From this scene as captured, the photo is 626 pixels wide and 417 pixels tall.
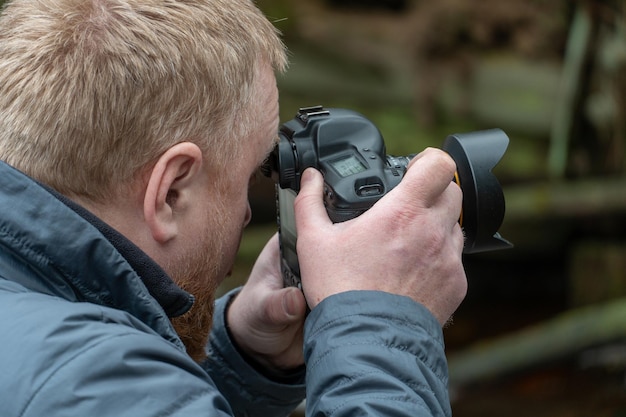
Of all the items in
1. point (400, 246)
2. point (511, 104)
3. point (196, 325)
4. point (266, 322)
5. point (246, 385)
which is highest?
point (400, 246)

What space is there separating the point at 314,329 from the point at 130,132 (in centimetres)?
47

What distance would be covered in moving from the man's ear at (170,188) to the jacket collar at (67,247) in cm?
11

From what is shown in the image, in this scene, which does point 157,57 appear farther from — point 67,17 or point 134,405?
point 134,405

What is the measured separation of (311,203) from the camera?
1818 mm

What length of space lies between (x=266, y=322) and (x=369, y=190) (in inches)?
22.0

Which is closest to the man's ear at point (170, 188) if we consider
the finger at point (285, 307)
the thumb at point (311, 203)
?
the thumb at point (311, 203)

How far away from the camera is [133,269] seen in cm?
160

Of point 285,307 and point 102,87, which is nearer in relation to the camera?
point 102,87

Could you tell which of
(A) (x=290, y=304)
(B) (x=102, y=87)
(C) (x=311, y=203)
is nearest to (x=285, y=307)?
(A) (x=290, y=304)

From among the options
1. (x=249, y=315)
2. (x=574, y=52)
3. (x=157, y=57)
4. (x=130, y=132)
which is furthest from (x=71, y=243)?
(x=574, y=52)

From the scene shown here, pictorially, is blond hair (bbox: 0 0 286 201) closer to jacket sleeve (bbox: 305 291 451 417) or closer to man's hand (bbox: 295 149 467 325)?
man's hand (bbox: 295 149 467 325)

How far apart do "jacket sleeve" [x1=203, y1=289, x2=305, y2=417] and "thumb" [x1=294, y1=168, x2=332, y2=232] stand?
608mm

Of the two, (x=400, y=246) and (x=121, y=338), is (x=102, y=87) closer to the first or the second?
(x=121, y=338)

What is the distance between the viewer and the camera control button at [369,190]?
6.06 feet
